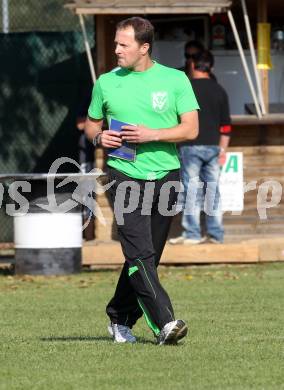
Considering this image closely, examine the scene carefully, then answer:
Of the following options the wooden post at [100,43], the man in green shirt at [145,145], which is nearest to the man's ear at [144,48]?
the man in green shirt at [145,145]

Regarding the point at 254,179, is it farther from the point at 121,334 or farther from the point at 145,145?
the point at 145,145

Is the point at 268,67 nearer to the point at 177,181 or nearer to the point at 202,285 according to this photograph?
the point at 202,285

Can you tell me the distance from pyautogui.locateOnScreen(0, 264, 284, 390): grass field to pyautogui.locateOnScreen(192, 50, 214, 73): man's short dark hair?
232 cm

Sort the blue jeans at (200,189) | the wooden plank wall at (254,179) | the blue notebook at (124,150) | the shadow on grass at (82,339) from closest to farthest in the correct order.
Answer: the blue notebook at (124,150), the shadow on grass at (82,339), the blue jeans at (200,189), the wooden plank wall at (254,179)

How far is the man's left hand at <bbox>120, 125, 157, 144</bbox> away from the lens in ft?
24.6

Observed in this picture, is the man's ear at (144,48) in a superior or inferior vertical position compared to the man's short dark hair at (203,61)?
superior

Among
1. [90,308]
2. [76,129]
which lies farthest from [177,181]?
[76,129]

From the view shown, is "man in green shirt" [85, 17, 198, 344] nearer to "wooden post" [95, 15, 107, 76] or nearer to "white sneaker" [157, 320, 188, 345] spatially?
"white sneaker" [157, 320, 188, 345]

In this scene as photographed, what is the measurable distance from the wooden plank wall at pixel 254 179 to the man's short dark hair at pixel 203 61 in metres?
1.27

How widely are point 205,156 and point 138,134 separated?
683cm

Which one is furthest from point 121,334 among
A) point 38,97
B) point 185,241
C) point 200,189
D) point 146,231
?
point 38,97

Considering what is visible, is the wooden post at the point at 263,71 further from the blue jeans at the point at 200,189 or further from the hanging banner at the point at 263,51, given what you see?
the blue jeans at the point at 200,189

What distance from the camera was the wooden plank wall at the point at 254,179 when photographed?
15.2 metres

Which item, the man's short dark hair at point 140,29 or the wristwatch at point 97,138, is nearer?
the man's short dark hair at point 140,29
